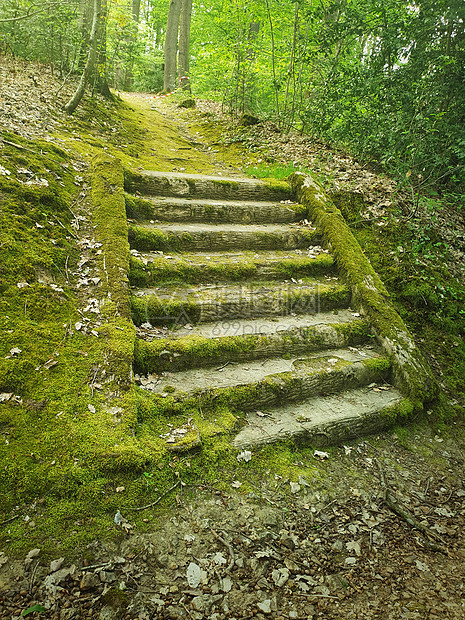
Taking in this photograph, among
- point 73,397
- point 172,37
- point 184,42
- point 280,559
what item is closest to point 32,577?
point 73,397

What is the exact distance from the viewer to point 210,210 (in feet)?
16.8

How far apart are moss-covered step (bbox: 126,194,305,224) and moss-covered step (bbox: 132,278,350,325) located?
4.25 feet

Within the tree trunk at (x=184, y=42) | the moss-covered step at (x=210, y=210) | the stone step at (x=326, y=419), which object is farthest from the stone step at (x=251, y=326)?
the tree trunk at (x=184, y=42)

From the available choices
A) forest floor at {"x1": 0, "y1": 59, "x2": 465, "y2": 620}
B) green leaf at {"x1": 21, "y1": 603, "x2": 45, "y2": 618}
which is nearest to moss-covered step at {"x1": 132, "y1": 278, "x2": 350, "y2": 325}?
forest floor at {"x1": 0, "y1": 59, "x2": 465, "y2": 620}

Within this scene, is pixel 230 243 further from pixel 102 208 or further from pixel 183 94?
pixel 183 94

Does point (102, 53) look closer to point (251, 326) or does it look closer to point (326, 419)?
point (251, 326)

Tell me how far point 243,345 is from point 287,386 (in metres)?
0.59

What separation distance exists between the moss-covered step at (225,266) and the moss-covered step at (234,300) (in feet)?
0.39

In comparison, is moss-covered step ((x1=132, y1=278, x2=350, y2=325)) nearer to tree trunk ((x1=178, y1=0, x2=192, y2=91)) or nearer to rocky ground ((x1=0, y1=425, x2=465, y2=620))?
rocky ground ((x1=0, y1=425, x2=465, y2=620))

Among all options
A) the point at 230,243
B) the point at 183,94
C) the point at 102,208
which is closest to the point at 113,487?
the point at 102,208

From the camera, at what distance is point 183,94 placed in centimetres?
1383

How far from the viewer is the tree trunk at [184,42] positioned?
13.9 metres

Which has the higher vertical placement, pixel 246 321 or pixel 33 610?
pixel 246 321

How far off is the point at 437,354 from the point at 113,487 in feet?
12.7
